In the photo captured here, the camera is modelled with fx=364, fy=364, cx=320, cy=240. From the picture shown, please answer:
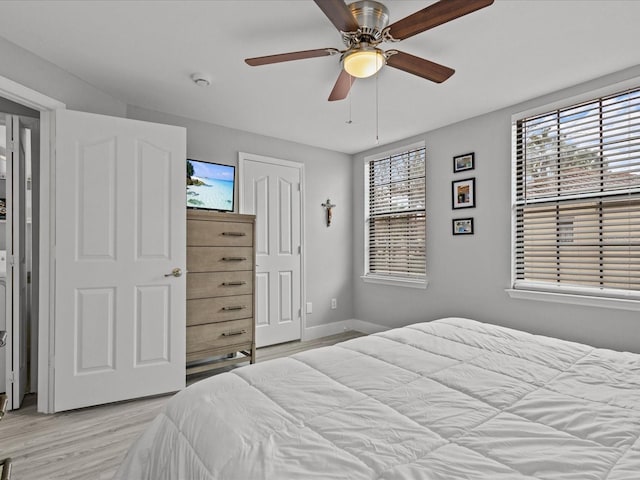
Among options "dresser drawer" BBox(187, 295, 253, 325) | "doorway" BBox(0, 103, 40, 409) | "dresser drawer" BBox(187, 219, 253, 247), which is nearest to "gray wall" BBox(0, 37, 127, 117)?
"doorway" BBox(0, 103, 40, 409)

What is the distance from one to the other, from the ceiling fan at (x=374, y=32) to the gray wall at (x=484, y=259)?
5.04 ft

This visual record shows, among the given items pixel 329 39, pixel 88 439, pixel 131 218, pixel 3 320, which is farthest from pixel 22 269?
pixel 329 39

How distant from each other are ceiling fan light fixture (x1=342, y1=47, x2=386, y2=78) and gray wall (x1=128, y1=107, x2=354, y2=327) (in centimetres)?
212

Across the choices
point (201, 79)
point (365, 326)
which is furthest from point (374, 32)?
point (365, 326)

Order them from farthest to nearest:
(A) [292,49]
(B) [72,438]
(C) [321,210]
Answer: (C) [321,210], (A) [292,49], (B) [72,438]

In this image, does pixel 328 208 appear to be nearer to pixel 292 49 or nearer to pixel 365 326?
pixel 365 326

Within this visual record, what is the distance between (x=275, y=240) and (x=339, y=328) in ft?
4.94

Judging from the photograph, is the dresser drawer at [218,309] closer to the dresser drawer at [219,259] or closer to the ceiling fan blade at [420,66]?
the dresser drawer at [219,259]

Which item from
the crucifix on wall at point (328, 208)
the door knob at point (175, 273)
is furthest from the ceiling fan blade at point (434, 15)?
the crucifix on wall at point (328, 208)

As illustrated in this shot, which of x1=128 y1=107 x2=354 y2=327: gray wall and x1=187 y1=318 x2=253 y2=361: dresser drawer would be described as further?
x1=128 y1=107 x2=354 y2=327: gray wall

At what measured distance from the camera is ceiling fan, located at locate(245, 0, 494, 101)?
1.52 m

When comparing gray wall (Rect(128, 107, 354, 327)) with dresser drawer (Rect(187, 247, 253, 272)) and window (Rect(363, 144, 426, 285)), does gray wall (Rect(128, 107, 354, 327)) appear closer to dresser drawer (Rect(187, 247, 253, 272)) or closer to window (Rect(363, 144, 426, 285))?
window (Rect(363, 144, 426, 285))

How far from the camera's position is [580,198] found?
2.86 meters

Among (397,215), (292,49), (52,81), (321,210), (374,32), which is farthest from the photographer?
(321,210)
